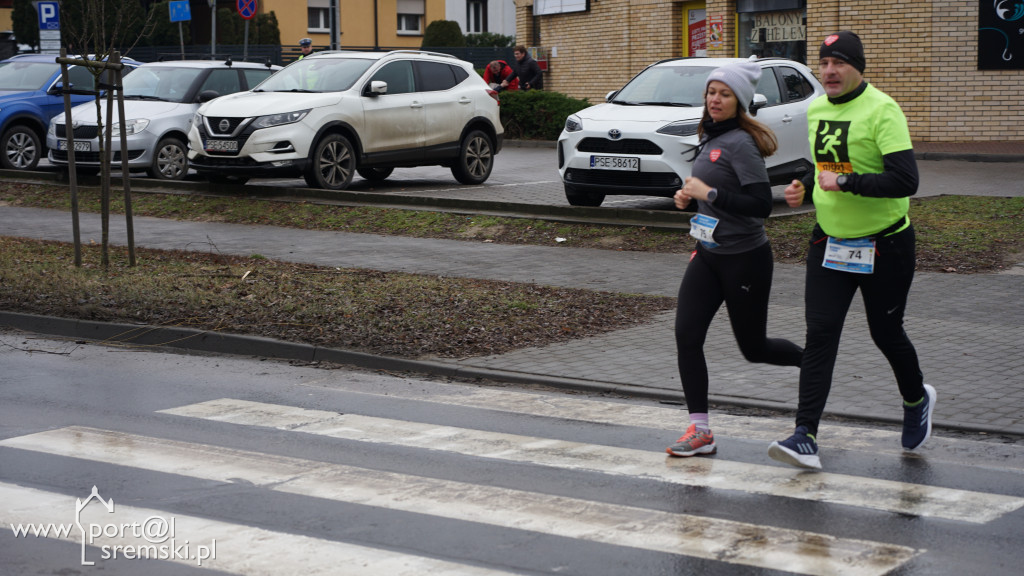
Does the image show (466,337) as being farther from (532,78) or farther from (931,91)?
(532,78)

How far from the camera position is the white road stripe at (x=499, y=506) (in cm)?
468

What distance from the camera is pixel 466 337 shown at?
8.78m

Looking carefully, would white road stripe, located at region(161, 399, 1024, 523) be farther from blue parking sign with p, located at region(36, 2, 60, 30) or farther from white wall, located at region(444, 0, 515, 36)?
white wall, located at region(444, 0, 515, 36)

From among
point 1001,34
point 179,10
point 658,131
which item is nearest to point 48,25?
point 179,10

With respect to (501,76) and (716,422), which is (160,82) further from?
(716,422)

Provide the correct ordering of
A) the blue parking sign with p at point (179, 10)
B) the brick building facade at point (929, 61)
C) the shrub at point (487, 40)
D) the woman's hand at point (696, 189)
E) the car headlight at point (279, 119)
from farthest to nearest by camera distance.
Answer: the shrub at point (487, 40) < the blue parking sign with p at point (179, 10) < the brick building facade at point (929, 61) < the car headlight at point (279, 119) < the woman's hand at point (696, 189)

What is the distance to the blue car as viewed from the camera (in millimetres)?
20641

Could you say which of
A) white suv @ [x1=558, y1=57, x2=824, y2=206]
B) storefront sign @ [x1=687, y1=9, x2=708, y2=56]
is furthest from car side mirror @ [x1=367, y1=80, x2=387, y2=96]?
storefront sign @ [x1=687, y1=9, x2=708, y2=56]

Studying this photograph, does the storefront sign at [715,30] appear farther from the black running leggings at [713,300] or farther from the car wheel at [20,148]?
the black running leggings at [713,300]

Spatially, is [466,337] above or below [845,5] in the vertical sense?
below

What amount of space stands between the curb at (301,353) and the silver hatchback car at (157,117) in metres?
9.02

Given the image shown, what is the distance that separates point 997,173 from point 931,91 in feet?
15.6

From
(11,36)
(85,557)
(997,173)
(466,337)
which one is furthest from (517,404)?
(11,36)

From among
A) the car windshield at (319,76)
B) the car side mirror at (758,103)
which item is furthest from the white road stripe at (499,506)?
the car windshield at (319,76)
